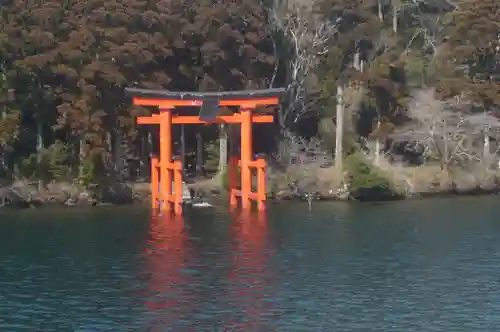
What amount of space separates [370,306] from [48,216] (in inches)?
860

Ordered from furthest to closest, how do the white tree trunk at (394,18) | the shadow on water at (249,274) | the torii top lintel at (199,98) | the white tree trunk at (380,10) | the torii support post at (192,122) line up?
1. the white tree trunk at (394,18)
2. the white tree trunk at (380,10)
3. the torii top lintel at (199,98)
4. the torii support post at (192,122)
5. the shadow on water at (249,274)

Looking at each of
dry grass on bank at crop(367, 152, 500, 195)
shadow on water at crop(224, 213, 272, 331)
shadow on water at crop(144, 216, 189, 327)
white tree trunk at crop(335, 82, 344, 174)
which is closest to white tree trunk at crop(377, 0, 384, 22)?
white tree trunk at crop(335, 82, 344, 174)

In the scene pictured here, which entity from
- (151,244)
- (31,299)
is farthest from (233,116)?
(31,299)

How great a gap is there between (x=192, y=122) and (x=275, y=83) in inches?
445

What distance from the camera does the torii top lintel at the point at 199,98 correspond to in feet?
156

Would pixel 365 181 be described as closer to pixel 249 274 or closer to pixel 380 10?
pixel 380 10

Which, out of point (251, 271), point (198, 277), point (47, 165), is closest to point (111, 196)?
point (47, 165)

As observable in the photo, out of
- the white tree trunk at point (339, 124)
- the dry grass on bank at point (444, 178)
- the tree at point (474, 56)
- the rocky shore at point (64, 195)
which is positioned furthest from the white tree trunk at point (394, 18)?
the rocky shore at point (64, 195)

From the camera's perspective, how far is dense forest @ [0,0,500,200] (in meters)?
50.3

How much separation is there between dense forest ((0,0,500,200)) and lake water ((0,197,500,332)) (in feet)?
19.8

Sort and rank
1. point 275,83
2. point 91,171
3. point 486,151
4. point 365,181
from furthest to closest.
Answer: point 275,83 → point 486,151 → point 365,181 → point 91,171

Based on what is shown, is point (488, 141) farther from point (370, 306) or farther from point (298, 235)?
point (370, 306)

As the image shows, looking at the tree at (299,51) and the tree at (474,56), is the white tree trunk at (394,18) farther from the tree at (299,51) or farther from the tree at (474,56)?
the tree at (299,51)

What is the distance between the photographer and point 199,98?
48312 mm
